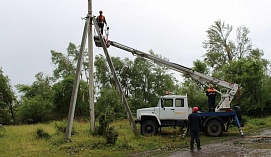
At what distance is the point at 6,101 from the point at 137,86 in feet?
54.7

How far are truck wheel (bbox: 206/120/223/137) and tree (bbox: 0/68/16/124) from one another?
2369cm

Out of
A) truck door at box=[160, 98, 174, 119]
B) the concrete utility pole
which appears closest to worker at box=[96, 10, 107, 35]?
the concrete utility pole

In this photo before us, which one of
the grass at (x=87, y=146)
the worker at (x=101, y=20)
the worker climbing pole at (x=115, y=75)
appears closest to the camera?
the grass at (x=87, y=146)

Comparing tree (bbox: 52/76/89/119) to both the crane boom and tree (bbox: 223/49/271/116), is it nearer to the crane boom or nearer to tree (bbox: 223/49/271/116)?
tree (bbox: 223/49/271/116)

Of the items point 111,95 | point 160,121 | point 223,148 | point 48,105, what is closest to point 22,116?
point 48,105

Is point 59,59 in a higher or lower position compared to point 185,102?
higher

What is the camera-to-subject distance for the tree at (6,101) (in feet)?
104

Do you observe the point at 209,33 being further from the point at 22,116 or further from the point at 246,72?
the point at 22,116

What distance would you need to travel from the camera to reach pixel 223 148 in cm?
1123

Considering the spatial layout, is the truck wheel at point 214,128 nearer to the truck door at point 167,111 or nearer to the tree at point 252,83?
the truck door at point 167,111

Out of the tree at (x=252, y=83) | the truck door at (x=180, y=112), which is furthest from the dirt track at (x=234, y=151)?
the tree at (x=252, y=83)

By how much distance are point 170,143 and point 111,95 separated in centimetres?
1693

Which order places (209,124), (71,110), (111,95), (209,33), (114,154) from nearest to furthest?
(114,154) → (71,110) → (209,124) → (111,95) → (209,33)

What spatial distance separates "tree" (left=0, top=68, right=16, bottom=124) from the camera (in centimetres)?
3165
